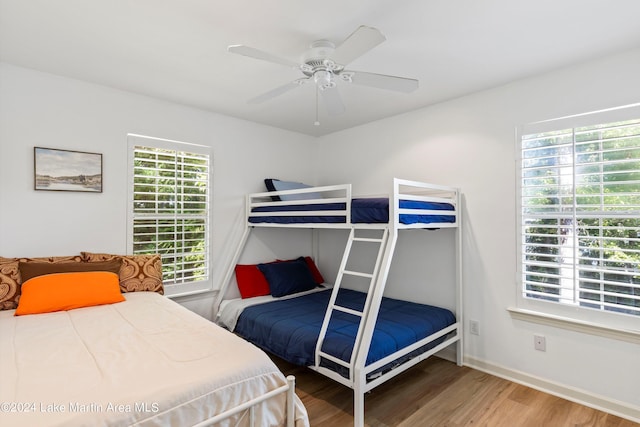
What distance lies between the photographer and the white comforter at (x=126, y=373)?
1087 millimetres

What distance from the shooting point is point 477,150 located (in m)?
2.90

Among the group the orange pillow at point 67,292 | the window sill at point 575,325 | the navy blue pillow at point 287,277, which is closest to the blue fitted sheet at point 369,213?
the navy blue pillow at point 287,277

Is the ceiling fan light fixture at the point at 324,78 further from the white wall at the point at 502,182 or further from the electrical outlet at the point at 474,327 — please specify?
the electrical outlet at the point at 474,327

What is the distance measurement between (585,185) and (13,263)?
4.01m

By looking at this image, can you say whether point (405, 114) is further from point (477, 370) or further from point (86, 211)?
point (86, 211)

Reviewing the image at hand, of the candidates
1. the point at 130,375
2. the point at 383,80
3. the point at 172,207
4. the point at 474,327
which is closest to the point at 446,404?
the point at 474,327

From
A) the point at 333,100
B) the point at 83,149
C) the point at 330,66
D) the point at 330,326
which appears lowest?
the point at 330,326

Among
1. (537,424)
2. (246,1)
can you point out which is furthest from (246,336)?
(246,1)

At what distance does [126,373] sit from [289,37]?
6.33 feet

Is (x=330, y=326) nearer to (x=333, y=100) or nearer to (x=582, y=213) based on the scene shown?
(x=333, y=100)

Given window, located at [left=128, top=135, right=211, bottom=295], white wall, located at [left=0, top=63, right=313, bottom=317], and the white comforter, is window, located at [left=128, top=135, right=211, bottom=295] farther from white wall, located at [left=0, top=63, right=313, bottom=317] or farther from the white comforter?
the white comforter

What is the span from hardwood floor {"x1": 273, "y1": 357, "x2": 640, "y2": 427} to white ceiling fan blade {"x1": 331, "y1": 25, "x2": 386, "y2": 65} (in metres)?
2.20

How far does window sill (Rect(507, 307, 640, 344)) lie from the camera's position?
215 cm

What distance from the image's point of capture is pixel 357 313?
2.22 metres
